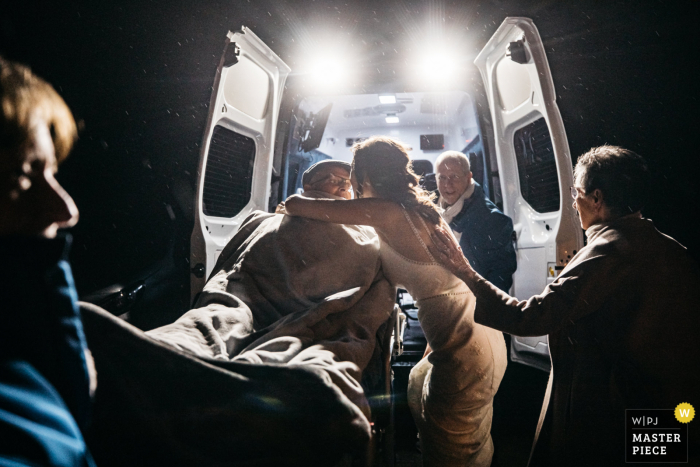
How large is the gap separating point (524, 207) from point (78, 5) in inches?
121

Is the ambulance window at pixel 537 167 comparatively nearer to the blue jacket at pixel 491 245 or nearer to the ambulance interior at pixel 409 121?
the blue jacket at pixel 491 245

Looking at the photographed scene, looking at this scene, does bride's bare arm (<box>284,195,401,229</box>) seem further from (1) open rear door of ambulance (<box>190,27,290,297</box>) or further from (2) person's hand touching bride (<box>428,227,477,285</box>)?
(1) open rear door of ambulance (<box>190,27,290,297</box>)

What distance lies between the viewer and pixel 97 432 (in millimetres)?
894

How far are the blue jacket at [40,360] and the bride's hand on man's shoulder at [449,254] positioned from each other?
146 cm

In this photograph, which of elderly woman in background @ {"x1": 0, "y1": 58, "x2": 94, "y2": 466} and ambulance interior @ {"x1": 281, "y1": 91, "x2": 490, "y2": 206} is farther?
ambulance interior @ {"x1": 281, "y1": 91, "x2": 490, "y2": 206}

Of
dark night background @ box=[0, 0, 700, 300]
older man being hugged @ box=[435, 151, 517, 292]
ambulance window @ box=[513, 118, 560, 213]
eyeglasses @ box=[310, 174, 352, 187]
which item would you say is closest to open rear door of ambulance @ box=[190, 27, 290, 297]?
dark night background @ box=[0, 0, 700, 300]

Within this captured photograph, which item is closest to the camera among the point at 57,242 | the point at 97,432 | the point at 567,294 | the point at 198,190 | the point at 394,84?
the point at 57,242

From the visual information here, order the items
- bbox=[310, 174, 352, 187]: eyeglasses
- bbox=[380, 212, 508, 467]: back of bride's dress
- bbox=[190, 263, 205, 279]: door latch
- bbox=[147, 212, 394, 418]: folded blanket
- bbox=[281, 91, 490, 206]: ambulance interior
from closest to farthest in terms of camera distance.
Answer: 1. bbox=[147, 212, 394, 418]: folded blanket
2. bbox=[380, 212, 508, 467]: back of bride's dress
3. bbox=[310, 174, 352, 187]: eyeglasses
4. bbox=[190, 263, 205, 279]: door latch
5. bbox=[281, 91, 490, 206]: ambulance interior

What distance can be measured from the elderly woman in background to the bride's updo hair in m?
1.57

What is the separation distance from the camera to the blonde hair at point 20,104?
2.02 ft

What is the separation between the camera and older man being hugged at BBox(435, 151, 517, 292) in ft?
10.2

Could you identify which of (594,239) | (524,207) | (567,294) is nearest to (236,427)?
(567,294)

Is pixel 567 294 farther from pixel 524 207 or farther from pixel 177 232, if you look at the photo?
pixel 177 232

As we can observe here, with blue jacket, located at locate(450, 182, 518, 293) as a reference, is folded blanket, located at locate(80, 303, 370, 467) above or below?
below
